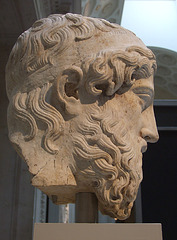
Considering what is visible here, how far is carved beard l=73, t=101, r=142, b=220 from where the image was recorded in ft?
6.24

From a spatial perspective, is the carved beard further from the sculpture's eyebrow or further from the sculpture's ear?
the sculpture's eyebrow

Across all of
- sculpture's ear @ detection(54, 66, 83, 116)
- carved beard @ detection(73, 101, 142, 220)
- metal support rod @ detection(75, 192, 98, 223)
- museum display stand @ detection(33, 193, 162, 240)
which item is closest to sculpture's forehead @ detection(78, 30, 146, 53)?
sculpture's ear @ detection(54, 66, 83, 116)

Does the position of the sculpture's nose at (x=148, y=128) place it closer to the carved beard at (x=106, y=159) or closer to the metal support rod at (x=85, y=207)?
the carved beard at (x=106, y=159)

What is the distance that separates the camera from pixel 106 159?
1.91 m

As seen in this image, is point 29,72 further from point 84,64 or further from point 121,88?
point 121,88

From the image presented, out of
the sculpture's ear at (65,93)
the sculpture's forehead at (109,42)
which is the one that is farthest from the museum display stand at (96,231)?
the sculpture's forehead at (109,42)

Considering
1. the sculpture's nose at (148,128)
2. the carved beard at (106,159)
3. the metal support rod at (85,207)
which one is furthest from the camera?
the sculpture's nose at (148,128)

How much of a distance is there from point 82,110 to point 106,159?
31 cm

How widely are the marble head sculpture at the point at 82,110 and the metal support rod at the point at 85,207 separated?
52 mm

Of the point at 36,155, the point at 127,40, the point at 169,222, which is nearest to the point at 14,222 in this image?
the point at 169,222

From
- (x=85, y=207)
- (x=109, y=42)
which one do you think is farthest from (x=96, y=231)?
(x=109, y=42)

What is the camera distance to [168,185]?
3.78 metres

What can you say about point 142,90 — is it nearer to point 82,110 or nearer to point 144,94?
point 144,94

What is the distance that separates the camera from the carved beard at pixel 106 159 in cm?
190
